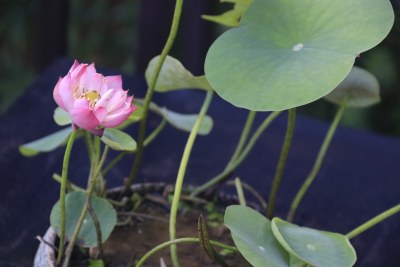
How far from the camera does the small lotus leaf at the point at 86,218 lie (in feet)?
2.02

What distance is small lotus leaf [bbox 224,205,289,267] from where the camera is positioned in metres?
0.51

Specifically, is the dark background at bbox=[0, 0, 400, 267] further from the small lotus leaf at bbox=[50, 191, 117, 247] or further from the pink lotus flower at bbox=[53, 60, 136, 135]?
the pink lotus flower at bbox=[53, 60, 136, 135]

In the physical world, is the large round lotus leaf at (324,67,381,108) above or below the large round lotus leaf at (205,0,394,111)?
below

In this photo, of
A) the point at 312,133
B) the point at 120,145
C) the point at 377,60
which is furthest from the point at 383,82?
the point at 120,145

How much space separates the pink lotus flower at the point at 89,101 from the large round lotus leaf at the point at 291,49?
94 mm

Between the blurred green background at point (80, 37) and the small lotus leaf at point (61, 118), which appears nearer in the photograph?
the small lotus leaf at point (61, 118)

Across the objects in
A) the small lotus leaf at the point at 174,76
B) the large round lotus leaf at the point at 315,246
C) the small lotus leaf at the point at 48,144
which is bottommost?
the small lotus leaf at the point at 48,144

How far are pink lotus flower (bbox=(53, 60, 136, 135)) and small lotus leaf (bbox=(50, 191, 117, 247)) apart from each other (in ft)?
0.44

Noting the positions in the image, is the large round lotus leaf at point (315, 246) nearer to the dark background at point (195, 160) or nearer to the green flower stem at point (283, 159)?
the green flower stem at point (283, 159)

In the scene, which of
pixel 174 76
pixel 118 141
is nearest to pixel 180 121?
pixel 174 76

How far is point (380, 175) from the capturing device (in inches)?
39.0

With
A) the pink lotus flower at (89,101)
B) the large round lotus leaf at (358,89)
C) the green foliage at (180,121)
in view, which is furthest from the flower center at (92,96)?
the large round lotus leaf at (358,89)

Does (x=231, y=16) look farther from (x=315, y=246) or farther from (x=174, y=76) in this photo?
(x=315, y=246)

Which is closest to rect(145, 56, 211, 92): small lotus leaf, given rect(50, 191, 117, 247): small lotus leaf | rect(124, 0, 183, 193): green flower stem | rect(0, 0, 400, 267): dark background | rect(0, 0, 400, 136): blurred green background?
rect(124, 0, 183, 193): green flower stem
